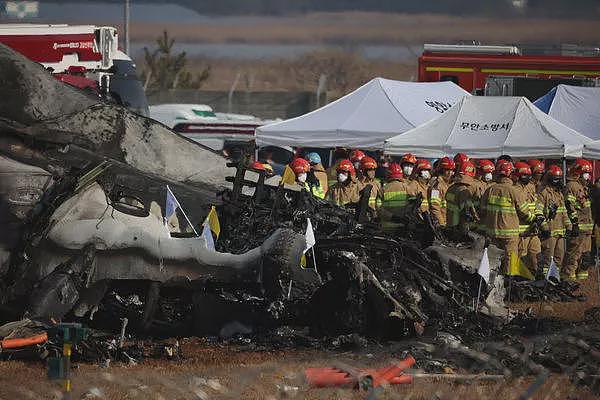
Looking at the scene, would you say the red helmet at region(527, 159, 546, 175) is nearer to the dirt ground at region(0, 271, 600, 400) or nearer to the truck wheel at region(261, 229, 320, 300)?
the dirt ground at region(0, 271, 600, 400)

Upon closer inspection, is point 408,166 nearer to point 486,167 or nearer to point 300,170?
point 486,167

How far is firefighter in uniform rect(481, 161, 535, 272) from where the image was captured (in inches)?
588

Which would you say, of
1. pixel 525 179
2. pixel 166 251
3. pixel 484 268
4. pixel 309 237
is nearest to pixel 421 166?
pixel 525 179

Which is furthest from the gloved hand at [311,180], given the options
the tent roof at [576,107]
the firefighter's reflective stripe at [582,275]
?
the tent roof at [576,107]

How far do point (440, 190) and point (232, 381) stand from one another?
828 centimetres

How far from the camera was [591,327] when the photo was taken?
1135cm

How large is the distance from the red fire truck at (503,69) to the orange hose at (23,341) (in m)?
15.8

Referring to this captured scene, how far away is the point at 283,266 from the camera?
9594 millimetres

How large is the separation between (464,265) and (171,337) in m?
2.63

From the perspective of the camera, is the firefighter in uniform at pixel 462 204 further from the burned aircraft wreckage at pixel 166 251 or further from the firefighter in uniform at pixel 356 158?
the burned aircraft wreckage at pixel 166 251

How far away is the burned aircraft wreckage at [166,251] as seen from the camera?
377 inches

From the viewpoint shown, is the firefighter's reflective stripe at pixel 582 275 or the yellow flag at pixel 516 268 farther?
the firefighter's reflective stripe at pixel 582 275

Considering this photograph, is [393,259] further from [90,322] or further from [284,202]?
[90,322]

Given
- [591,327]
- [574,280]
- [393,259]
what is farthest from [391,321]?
[574,280]
